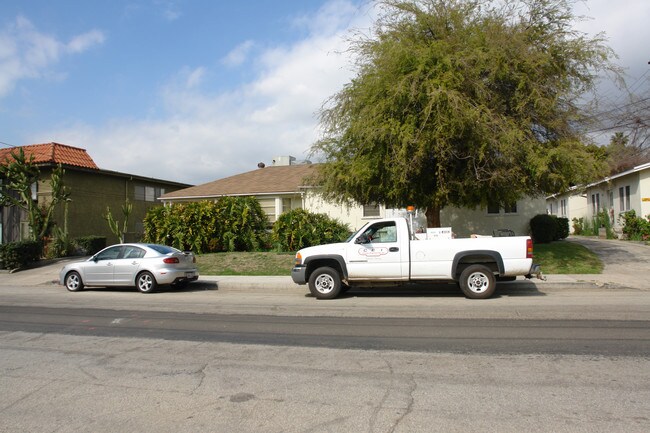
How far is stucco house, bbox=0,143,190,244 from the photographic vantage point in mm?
27859

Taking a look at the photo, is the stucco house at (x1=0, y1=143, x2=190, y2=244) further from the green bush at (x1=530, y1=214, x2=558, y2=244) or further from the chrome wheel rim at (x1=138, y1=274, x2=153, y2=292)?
the green bush at (x1=530, y1=214, x2=558, y2=244)

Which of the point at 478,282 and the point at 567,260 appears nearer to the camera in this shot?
the point at 478,282

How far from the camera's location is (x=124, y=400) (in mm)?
4965

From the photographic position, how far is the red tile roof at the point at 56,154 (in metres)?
28.2

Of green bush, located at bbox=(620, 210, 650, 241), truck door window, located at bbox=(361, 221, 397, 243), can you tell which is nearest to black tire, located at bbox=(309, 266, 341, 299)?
truck door window, located at bbox=(361, 221, 397, 243)

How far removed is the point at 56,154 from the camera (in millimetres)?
28844

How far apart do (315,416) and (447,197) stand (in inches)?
529

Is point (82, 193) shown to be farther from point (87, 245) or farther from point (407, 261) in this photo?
point (407, 261)

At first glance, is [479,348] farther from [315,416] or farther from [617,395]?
[315,416]

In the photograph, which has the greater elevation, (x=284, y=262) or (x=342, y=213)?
(x=342, y=213)

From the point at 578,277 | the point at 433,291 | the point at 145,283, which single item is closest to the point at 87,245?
the point at 145,283

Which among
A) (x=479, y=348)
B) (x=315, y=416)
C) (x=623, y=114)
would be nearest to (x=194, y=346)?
(x=315, y=416)

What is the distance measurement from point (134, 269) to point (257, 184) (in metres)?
14.7

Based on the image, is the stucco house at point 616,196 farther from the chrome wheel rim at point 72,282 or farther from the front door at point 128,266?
the chrome wheel rim at point 72,282
